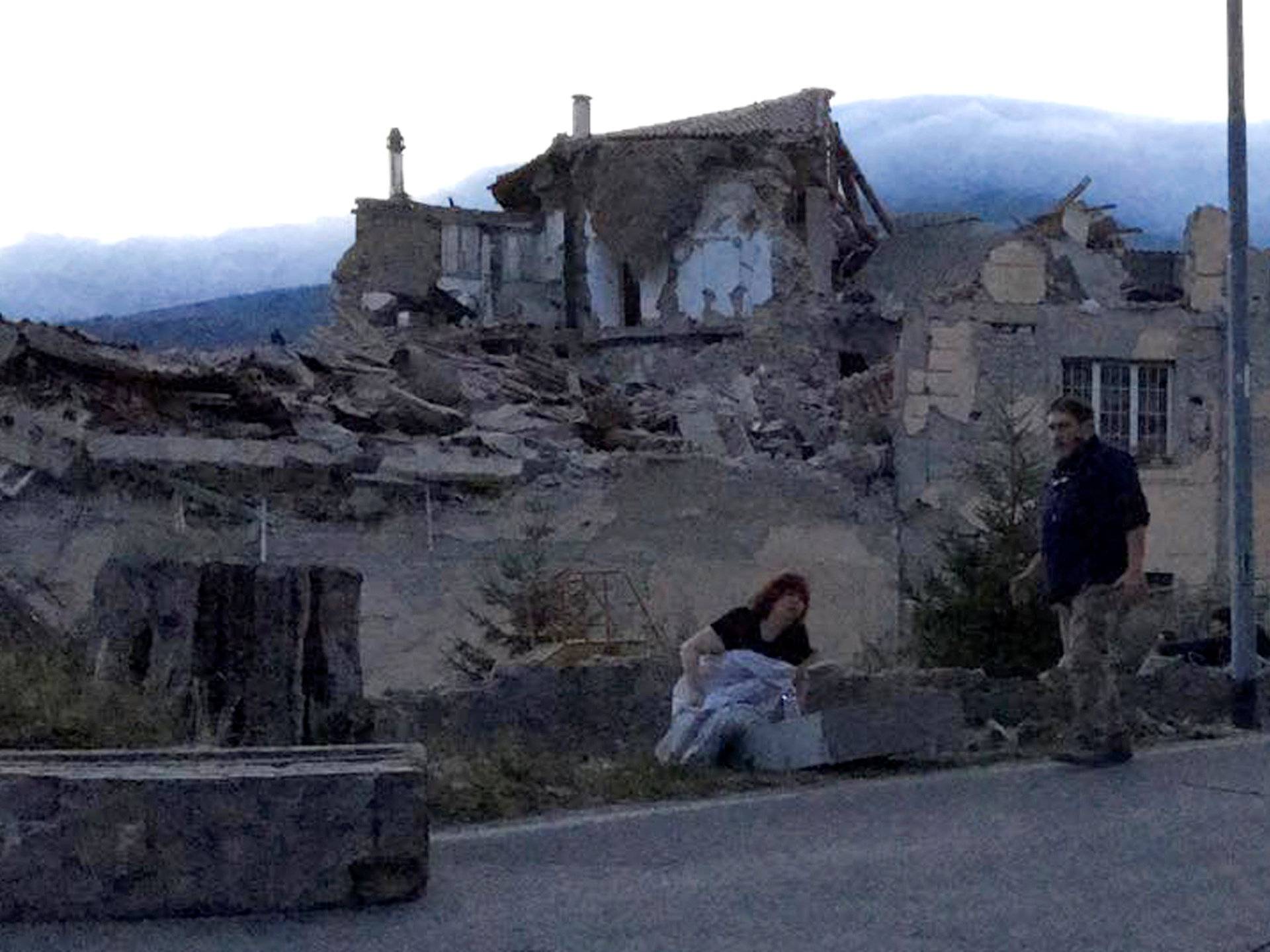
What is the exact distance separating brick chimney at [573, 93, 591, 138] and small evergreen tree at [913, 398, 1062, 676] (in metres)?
24.9

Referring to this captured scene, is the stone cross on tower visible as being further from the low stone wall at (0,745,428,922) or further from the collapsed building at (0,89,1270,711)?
the low stone wall at (0,745,428,922)

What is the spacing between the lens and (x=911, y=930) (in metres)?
6.28

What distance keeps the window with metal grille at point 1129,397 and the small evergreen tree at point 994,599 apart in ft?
25.0

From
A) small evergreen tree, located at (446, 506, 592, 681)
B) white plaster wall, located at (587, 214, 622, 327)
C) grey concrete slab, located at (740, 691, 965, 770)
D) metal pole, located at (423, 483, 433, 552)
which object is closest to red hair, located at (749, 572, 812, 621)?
grey concrete slab, located at (740, 691, 965, 770)

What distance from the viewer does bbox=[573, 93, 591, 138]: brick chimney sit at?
149 ft

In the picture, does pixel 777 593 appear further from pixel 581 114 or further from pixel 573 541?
pixel 581 114

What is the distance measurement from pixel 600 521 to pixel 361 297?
18056 millimetres

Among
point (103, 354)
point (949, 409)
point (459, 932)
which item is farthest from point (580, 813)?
point (949, 409)

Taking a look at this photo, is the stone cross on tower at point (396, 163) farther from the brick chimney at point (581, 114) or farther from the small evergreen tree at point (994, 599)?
the small evergreen tree at point (994, 599)

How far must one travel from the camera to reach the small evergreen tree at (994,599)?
708 inches

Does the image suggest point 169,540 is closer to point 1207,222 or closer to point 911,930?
point 911,930

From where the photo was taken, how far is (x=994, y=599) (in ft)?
61.2

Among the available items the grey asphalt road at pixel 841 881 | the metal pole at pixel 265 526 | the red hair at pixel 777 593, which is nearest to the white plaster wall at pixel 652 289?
the metal pole at pixel 265 526

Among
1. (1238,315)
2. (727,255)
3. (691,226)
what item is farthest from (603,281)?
(1238,315)
